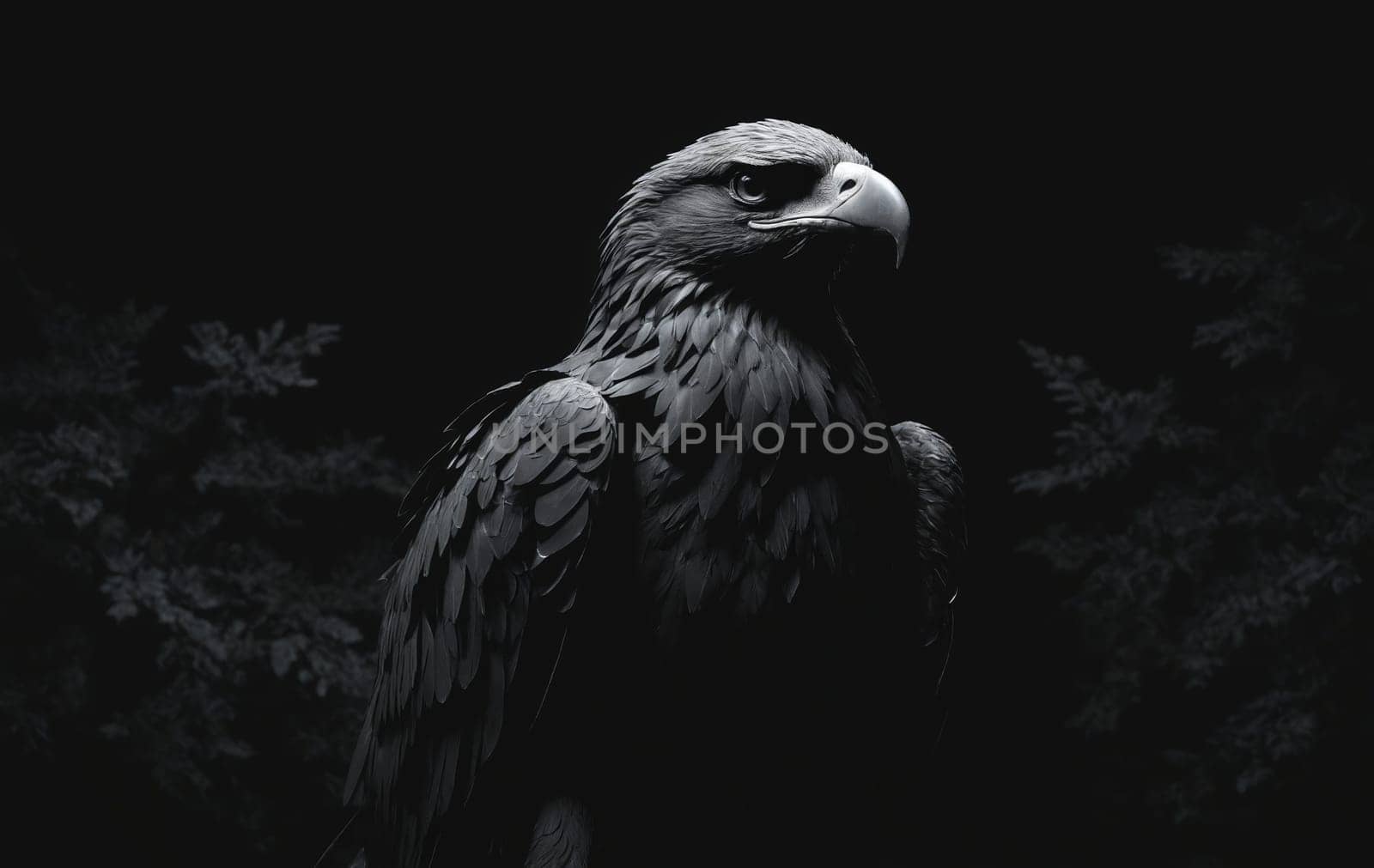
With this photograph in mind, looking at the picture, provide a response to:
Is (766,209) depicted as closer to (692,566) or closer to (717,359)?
(717,359)

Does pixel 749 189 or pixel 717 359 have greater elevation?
pixel 749 189

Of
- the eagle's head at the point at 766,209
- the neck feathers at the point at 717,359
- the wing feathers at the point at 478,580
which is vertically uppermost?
the eagle's head at the point at 766,209

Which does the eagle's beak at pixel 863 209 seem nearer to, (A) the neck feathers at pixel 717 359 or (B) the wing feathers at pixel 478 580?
(A) the neck feathers at pixel 717 359

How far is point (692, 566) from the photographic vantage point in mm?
2564

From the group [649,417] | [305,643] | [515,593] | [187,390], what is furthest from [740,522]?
[187,390]

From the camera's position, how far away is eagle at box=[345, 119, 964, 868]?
2584mm

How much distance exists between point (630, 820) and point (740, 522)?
582mm

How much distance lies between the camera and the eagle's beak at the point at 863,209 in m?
2.64

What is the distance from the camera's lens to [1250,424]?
5305mm

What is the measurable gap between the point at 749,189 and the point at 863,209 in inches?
8.8

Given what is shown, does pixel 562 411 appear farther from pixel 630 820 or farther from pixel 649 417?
pixel 630 820

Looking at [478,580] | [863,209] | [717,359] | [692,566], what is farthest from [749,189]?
[478,580]

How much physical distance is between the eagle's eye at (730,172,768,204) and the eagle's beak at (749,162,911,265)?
6 centimetres

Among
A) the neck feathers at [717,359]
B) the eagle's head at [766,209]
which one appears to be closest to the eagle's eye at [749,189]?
the eagle's head at [766,209]
